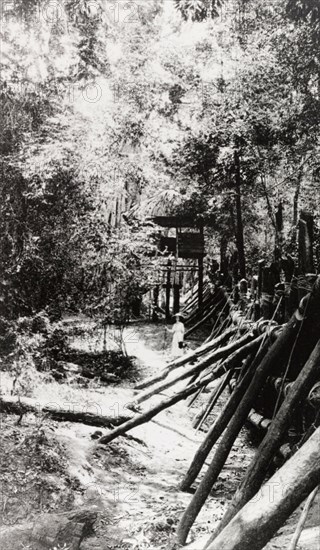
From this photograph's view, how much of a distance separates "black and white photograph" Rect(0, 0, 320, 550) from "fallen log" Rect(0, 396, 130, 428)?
0.06ft

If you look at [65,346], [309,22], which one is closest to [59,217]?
[65,346]

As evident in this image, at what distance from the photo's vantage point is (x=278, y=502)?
1.60m

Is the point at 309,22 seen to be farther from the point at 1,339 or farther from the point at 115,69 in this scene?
the point at 1,339

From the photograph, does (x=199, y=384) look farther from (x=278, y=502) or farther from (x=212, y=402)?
(x=278, y=502)

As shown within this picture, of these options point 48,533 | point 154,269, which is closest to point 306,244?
point 48,533

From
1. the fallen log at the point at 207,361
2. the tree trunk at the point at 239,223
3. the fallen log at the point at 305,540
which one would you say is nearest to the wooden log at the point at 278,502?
the fallen log at the point at 305,540

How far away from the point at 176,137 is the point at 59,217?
245 cm

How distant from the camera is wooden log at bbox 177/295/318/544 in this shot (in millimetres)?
2891

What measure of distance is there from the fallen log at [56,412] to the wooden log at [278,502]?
298cm

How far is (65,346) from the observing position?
210 inches

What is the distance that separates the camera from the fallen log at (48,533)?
9.39ft

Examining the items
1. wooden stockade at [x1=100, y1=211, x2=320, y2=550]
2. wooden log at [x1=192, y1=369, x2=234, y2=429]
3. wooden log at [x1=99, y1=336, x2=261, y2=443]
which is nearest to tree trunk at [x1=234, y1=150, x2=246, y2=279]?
wooden stockade at [x1=100, y1=211, x2=320, y2=550]

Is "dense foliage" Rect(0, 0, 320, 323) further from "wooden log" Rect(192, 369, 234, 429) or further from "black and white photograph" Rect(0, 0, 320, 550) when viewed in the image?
"wooden log" Rect(192, 369, 234, 429)

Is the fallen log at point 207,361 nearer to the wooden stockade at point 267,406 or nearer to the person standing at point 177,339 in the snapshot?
the wooden stockade at point 267,406
